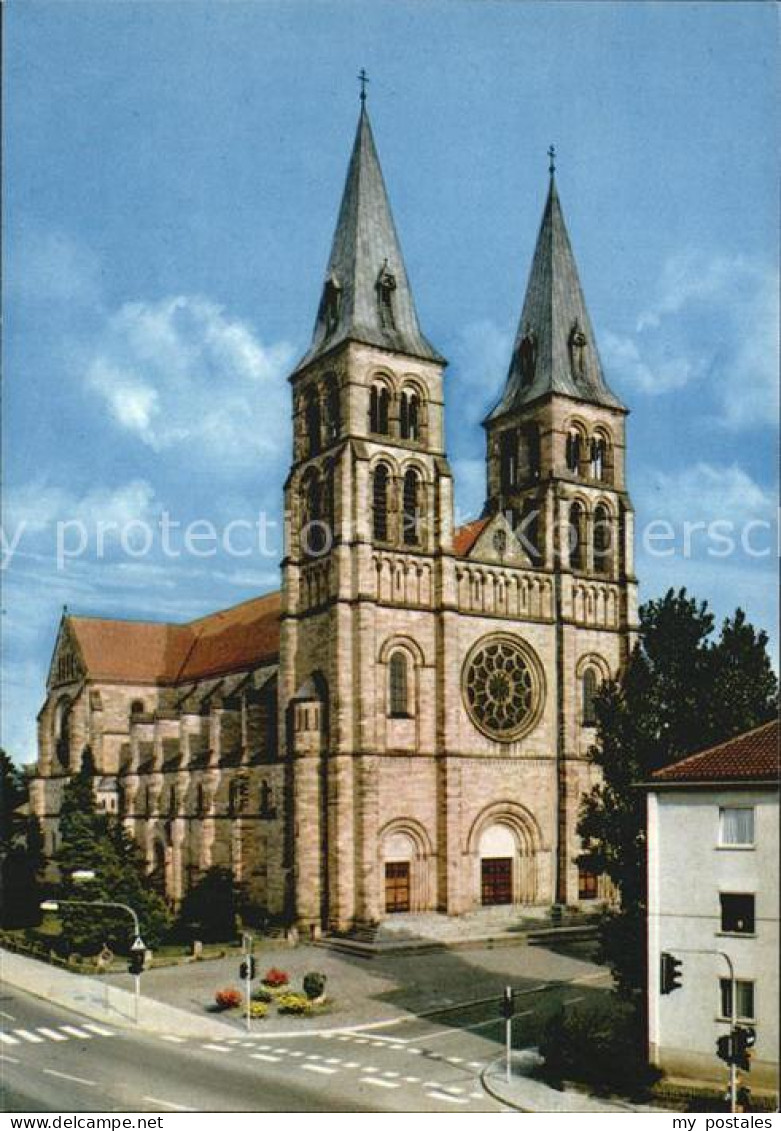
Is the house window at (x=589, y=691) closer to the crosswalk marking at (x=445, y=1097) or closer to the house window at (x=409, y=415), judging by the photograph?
the house window at (x=409, y=415)

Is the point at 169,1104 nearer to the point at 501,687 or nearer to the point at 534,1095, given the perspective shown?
the point at 534,1095

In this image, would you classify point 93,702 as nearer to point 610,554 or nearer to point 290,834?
point 290,834

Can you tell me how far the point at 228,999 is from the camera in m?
42.1

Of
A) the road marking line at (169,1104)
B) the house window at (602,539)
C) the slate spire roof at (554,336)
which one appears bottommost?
the road marking line at (169,1104)

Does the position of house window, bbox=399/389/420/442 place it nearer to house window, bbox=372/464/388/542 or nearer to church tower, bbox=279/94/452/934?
church tower, bbox=279/94/452/934

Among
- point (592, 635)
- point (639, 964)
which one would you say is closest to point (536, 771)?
point (592, 635)

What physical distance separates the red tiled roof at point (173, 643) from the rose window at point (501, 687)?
1993 centimetres

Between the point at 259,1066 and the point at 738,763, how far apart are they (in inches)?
622

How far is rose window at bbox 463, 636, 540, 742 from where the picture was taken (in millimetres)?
60000

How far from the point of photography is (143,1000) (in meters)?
44.4

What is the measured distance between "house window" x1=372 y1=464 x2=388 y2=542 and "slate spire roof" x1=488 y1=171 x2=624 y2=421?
11625 millimetres

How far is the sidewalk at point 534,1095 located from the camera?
88.9 ft

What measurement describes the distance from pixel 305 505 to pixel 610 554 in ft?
56.4

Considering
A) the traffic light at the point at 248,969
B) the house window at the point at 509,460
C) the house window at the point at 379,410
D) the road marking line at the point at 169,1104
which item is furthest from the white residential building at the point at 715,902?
the house window at the point at 509,460
